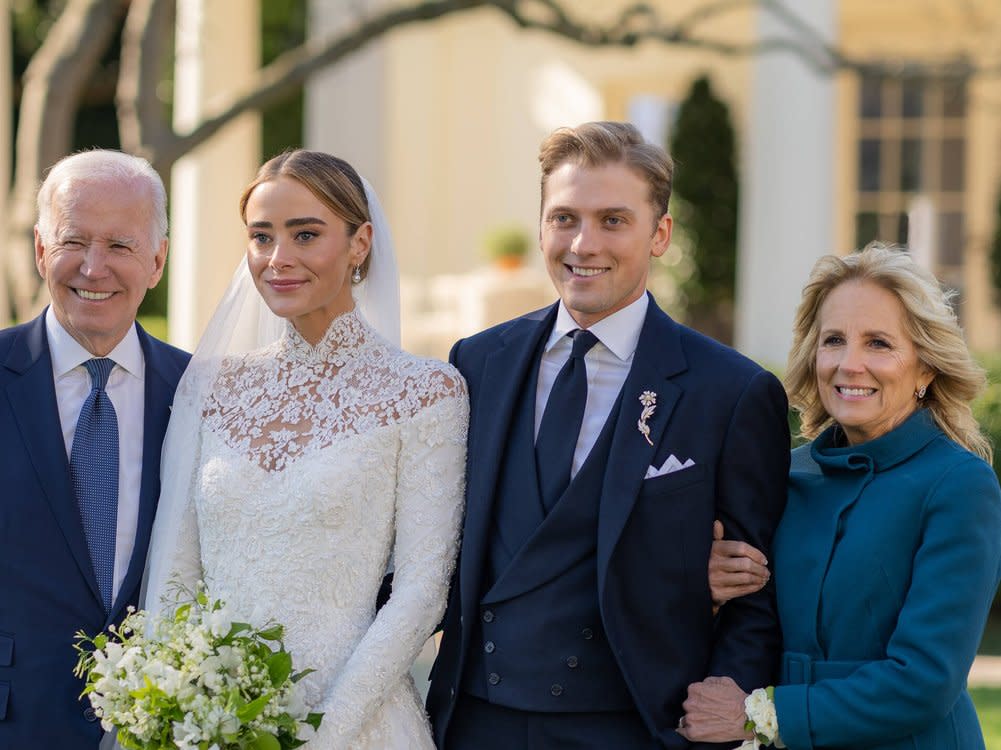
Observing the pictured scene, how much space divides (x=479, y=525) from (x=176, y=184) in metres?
10.0

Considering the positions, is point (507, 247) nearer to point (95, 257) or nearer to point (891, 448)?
point (95, 257)

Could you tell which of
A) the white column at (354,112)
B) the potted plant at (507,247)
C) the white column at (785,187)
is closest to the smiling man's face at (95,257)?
the white column at (785,187)

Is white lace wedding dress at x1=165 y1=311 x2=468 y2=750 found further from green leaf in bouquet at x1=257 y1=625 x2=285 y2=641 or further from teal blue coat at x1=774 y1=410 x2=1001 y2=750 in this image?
teal blue coat at x1=774 y1=410 x2=1001 y2=750

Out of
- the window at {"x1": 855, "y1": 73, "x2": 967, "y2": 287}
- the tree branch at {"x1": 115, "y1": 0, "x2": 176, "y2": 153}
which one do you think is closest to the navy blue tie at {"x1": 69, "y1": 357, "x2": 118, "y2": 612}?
the tree branch at {"x1": 115, "y1": 0, "x2": 176, "y2": 153}

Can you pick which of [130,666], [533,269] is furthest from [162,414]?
[533,269]

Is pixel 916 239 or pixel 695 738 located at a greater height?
pixel 916 239

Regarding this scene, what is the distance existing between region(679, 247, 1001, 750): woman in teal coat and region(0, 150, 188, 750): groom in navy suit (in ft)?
5.20

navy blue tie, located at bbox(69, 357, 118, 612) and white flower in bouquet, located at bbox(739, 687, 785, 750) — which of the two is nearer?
white flower in bouquet, located at bbox(739, 687, 785, 750)

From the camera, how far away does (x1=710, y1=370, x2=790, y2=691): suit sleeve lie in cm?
352

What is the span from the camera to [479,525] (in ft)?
11.8

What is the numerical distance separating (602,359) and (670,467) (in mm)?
383

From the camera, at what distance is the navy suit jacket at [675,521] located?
346 cm

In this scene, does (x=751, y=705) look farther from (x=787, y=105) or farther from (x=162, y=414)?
(x=787, y=105)

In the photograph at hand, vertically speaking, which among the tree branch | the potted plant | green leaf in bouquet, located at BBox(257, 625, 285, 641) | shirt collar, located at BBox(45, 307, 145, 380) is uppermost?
the tree branch
